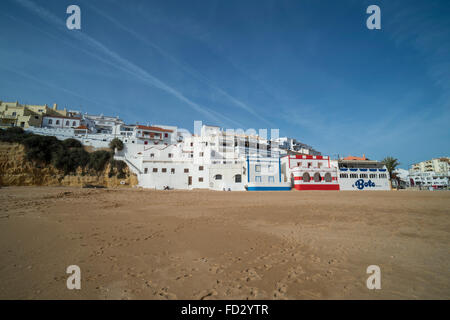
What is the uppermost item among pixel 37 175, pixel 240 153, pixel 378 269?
pixel 240 153

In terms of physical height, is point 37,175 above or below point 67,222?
above

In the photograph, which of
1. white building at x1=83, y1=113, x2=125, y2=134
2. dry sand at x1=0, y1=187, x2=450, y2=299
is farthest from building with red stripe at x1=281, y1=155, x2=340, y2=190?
white building at x1=83, y1=113, x2=125, y2=134

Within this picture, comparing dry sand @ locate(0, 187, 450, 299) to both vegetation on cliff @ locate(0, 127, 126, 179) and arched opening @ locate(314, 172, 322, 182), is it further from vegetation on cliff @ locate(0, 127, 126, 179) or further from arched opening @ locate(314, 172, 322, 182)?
vegetation on cliff @ locate(0, 127, 126, 179)

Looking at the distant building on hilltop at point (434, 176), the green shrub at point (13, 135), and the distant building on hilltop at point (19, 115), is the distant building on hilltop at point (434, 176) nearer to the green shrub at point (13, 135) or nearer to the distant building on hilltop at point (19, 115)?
the green shrub at point (13, 135)

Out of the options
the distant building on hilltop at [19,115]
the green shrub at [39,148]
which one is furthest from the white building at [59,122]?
the green shrub at [39,148]

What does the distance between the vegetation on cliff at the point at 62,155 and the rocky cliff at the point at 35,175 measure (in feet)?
2.51

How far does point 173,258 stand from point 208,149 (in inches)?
1405

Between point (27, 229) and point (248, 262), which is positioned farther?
point (27, 229)

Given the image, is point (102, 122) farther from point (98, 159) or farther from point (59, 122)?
point (98, 159)

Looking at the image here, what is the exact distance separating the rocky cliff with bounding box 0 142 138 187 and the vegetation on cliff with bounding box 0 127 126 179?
2.51ft

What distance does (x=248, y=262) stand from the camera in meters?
4.39

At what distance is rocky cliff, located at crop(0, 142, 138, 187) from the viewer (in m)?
30.4
